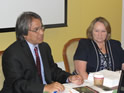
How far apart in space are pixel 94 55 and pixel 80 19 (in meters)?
1.08

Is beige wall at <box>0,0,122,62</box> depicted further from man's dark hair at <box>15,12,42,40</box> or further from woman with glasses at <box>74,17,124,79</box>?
man's dark hair at <box>15,12,42,40</box>

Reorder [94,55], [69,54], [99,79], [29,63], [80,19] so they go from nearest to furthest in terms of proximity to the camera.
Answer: [99,79]
[29,63]
[94,55]
[69,54]
[80,19]

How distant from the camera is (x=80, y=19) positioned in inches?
138

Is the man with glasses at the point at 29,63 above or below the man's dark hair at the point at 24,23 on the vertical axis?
below

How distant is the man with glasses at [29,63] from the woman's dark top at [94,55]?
0.43m

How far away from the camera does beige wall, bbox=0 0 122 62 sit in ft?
10.7

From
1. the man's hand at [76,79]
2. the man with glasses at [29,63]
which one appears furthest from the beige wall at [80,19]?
the man's hand at [76,79]

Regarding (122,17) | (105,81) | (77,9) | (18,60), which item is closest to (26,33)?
(18,60)

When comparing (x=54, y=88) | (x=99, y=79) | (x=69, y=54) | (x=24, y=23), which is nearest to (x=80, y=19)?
(x=69, y=54)

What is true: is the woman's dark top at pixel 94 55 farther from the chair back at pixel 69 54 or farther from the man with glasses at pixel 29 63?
the man with glasses at pixel 29 63

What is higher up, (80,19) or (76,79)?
(80,19)

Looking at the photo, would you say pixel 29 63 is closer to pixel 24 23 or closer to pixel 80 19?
pixel 24 23

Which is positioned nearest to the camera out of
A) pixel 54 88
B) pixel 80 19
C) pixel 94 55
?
pixel 54 88

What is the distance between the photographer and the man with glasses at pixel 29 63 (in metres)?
1.78
